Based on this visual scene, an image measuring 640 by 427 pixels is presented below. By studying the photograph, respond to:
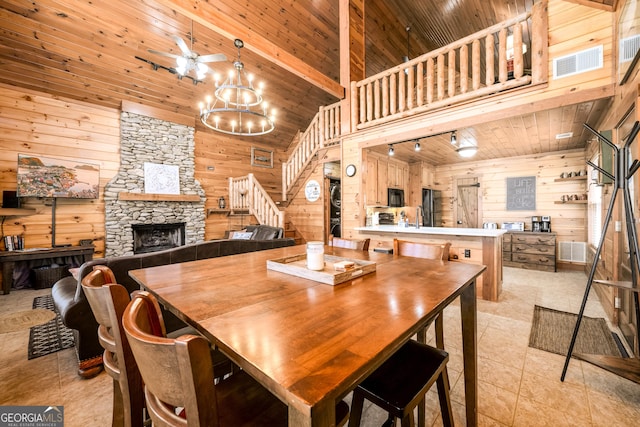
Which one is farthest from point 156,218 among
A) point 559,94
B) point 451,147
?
point 559,94

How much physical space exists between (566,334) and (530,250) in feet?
11.6

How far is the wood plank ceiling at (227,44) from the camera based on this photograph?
12.9ft

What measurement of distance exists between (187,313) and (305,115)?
7585 mm

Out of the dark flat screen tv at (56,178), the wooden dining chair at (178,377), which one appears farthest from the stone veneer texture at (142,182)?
the wooden dining chair at (178,377)

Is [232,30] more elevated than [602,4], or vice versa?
[232,30]

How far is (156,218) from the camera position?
6055mm

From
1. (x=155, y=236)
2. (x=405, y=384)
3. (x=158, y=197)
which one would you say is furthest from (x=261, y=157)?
(x=405, y=384)

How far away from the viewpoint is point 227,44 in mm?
5398

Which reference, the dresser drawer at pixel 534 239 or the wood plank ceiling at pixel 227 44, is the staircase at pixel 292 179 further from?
the dresser drawer at pixel 534 239

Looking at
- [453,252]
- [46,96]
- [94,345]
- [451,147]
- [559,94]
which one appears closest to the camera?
[94,345]

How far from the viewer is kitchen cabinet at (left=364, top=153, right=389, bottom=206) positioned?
16.9 feet

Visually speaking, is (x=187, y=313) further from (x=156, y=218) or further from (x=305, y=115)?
(x=305, y=115)

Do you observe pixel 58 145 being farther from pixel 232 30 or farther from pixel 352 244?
pixel 352 244

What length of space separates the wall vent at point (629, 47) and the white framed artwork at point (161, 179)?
24.1ft
